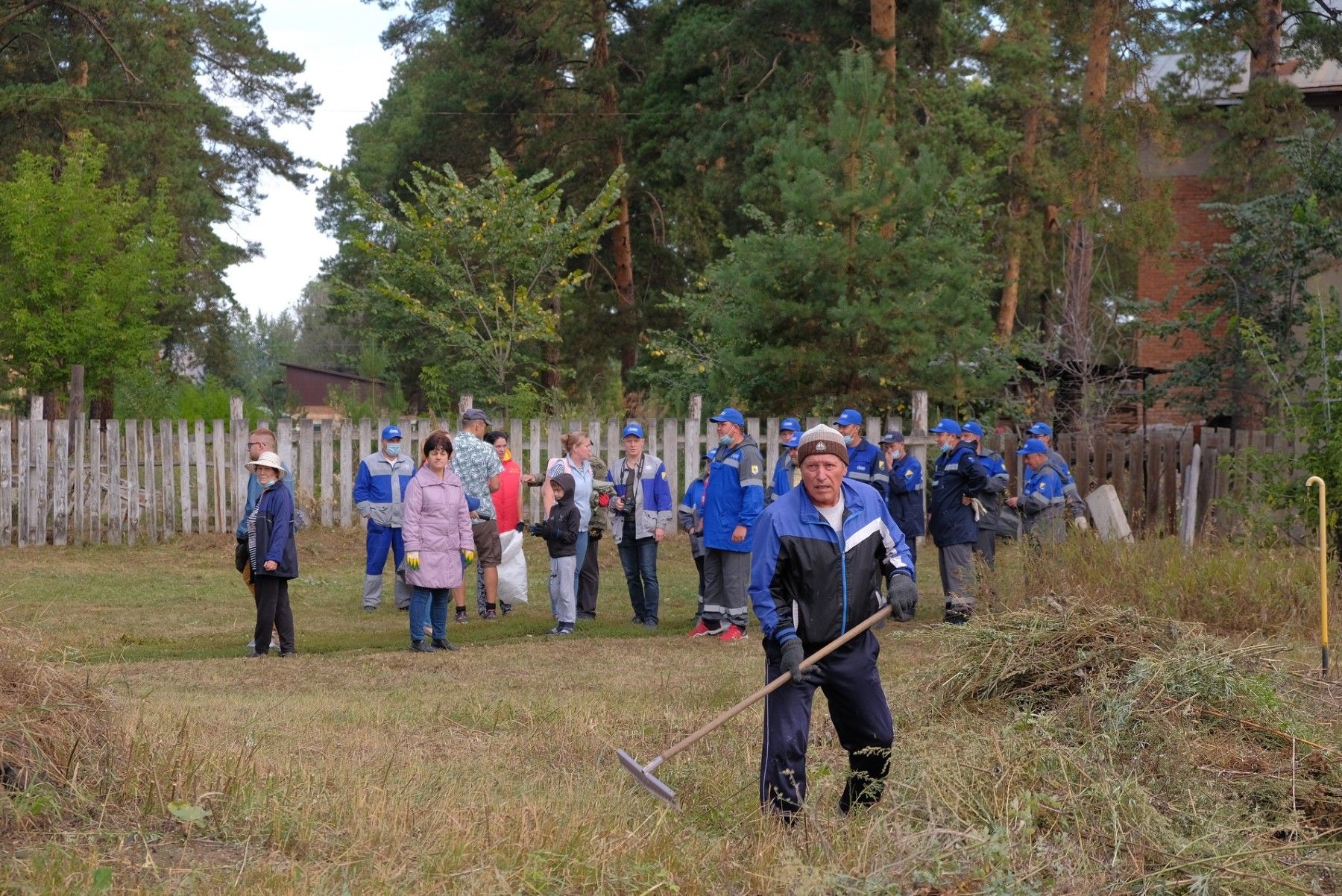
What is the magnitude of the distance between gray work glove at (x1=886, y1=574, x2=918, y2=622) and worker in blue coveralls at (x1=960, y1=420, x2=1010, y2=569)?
624 centimetres

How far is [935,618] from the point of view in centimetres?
1297

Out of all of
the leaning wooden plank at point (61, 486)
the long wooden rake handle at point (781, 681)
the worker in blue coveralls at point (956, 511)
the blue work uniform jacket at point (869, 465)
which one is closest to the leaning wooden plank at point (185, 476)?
the leaning wooden plank at point (61, 486)

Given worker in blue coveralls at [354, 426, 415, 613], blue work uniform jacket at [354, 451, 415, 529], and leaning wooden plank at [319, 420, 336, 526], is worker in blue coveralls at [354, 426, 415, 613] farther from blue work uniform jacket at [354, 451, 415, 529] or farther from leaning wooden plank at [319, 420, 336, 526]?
leaning wooden plank at [319, 420, 336, 526]

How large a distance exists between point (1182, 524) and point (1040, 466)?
4.68m

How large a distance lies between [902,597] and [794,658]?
22.3 inches

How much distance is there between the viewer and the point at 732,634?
1223cm

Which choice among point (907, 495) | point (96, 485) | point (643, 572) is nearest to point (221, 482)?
point (96, 485)

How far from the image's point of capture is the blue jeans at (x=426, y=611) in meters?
11.4

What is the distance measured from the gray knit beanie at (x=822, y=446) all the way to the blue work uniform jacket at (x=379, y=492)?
7.96 meters

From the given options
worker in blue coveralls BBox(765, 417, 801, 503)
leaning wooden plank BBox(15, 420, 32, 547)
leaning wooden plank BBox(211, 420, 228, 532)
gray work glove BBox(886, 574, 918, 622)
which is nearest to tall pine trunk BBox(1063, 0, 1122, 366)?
worker in blue coveralls BBox(765, 417, 801, 503)

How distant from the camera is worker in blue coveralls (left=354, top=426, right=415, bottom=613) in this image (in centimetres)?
1356

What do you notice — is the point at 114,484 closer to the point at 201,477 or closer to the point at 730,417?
the point at 201,477

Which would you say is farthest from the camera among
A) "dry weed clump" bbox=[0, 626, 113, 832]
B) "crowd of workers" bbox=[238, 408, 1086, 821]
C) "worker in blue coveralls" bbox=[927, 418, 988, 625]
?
"worker in blue coveralls" bbox=[927, 418, 988, 625]

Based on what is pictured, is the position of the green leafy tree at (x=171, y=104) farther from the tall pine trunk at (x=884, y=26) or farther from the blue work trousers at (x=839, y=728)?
the blue work trousers at (x=839, y=728)
